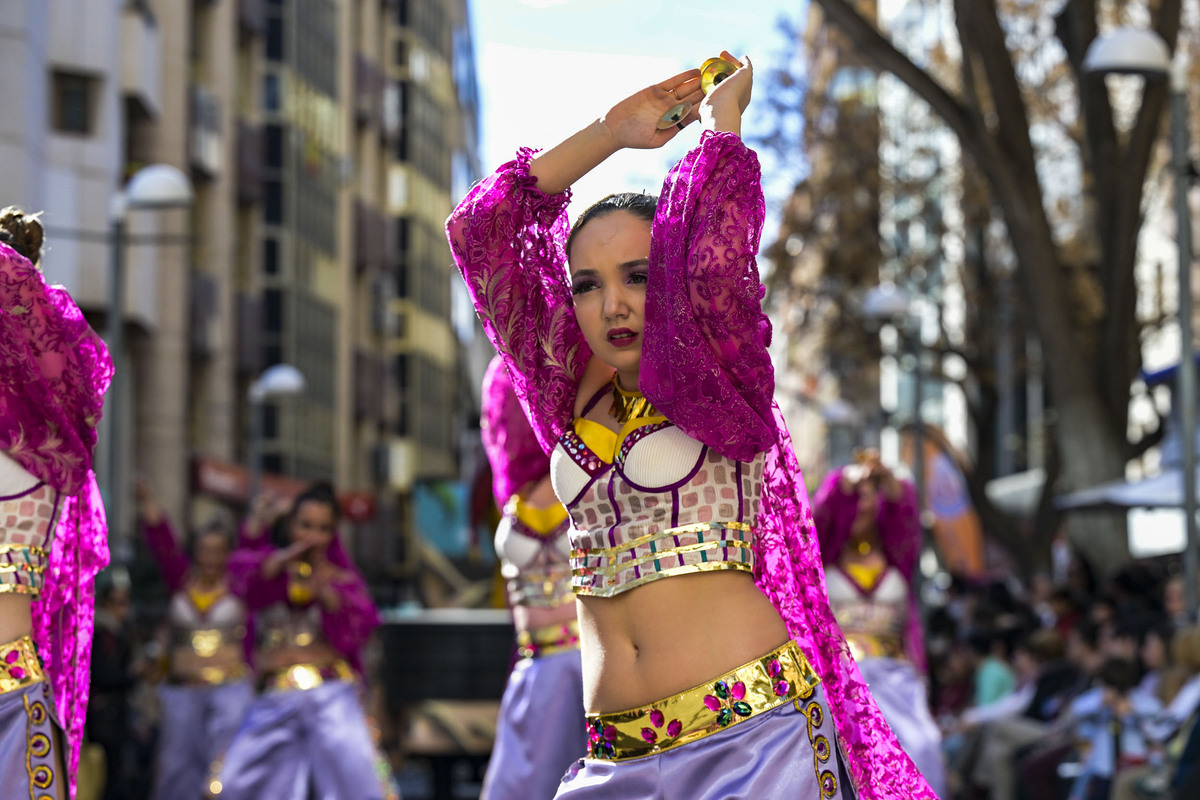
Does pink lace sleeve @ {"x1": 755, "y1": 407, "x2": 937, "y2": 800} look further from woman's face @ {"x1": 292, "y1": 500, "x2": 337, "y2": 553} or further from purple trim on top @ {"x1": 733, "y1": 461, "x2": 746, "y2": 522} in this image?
woman's face @ {"x1": 292, "y1": 500, "x2": 337, "y2": 553}

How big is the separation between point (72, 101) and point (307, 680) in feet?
57.3

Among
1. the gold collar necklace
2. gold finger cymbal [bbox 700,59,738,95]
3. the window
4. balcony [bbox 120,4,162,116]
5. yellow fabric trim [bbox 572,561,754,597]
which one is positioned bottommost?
yellow fabric trim [bbox 572,561,754,597]

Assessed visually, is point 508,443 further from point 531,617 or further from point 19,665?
point 19,665

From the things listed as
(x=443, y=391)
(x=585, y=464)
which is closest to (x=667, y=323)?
(x=585, y=464)

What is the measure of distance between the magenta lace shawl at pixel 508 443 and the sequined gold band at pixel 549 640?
0.49 metres

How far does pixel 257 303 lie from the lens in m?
37.3

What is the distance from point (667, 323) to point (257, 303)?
3420 cm

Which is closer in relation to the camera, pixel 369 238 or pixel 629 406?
pixel 629 406

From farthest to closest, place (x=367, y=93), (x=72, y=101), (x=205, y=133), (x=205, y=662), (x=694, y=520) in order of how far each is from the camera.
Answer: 1. (x=367, y=93)
2. (x=205, y=133)
3. (x=72, y=101)
4. (x=205, y=662)
5. (x=694, y=520)

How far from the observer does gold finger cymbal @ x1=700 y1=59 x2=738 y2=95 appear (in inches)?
159

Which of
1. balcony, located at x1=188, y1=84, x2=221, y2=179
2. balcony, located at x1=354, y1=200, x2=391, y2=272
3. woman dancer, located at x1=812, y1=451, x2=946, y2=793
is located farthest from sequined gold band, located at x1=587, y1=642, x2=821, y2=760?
balcony, located at x1=354, y1=200, x2=391, y2=272

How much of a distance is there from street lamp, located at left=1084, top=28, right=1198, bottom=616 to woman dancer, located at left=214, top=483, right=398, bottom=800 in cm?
547

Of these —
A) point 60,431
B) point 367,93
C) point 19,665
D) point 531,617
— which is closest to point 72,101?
point 531,617

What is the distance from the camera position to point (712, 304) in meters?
3.81
